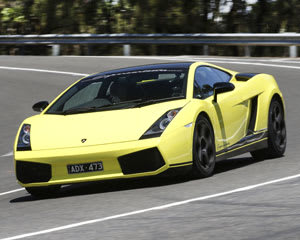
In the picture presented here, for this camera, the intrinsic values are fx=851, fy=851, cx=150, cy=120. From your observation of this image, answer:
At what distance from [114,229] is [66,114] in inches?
118

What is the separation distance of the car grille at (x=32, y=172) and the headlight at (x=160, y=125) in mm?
1021

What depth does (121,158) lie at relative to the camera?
810cm

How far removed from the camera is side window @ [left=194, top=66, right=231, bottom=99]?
9203 mm

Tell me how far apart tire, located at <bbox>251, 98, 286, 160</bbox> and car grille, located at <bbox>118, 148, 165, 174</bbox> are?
2479 mm

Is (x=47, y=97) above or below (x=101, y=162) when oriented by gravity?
below

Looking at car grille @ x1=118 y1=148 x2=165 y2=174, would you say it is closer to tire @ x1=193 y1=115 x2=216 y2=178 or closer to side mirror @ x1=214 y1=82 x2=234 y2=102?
tire @ x1=193 y1=115 x2=216 y2=178

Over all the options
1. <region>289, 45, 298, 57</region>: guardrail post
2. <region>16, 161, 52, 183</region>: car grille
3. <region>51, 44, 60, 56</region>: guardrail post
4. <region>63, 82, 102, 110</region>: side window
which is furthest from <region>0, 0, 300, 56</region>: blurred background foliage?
<region>16, 161, 52, 183</region>: car grille

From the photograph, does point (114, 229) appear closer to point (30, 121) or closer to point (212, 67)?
point (30, 121)

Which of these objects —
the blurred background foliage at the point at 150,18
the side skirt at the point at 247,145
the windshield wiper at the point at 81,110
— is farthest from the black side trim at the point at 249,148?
the blurred background foliage at the point at 150,18

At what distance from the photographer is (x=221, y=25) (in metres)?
31.1

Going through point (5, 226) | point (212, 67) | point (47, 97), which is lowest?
point (47, 97)

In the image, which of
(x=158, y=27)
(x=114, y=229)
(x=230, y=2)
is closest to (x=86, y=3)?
(x=158, y=27)

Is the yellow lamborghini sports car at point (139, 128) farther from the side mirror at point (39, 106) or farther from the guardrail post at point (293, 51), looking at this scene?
the guardrail post at point (293, 51)

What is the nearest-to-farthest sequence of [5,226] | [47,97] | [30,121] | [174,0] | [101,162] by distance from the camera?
[5,226]
[101,162]
[30,121]
[47,97]
[174,0]
